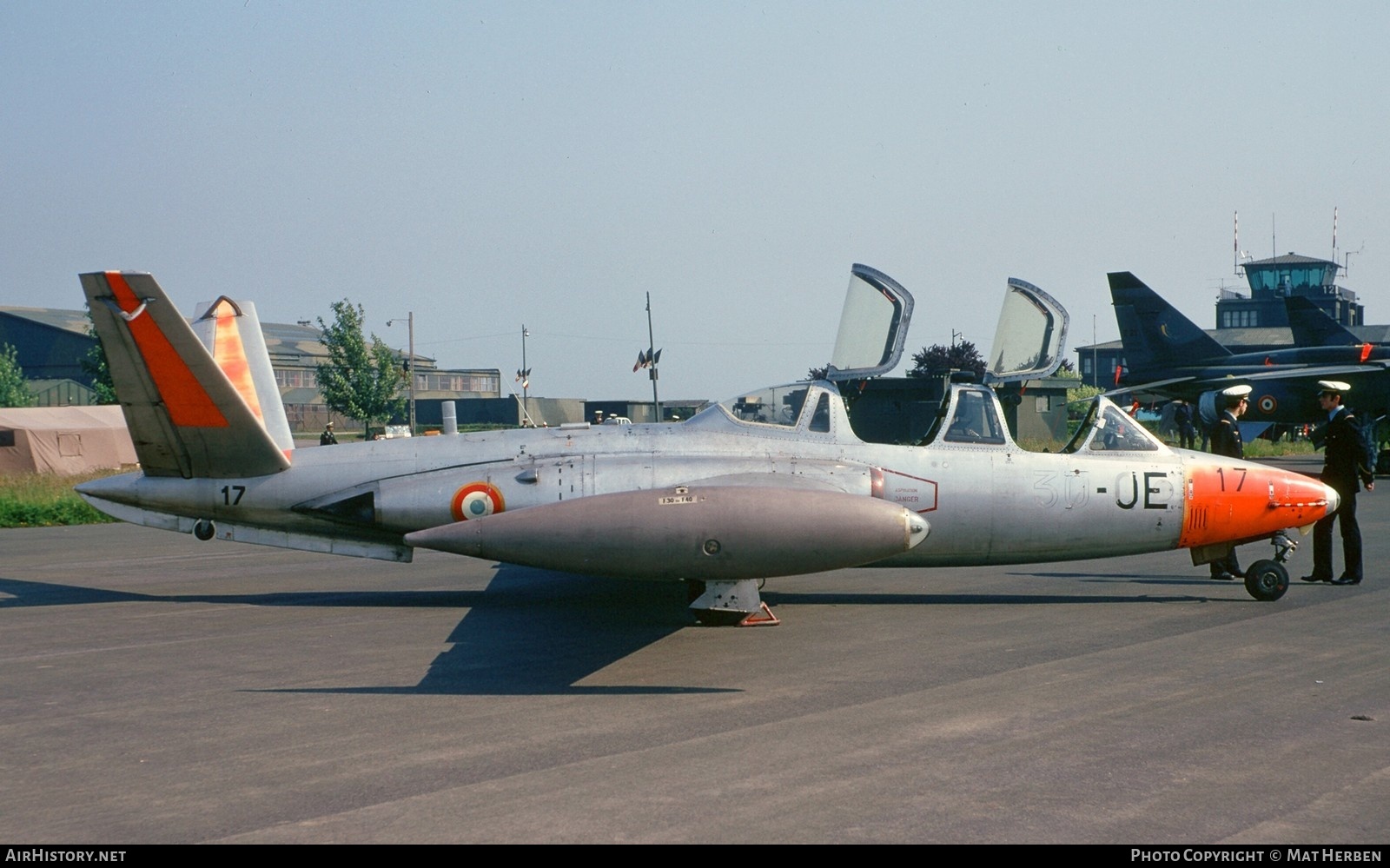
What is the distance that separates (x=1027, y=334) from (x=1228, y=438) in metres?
3.22

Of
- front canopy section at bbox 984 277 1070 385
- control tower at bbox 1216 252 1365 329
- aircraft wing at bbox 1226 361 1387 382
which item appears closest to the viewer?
front canopy section at bbox 984 277 1070 385

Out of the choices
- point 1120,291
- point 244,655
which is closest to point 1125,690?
point 244,655

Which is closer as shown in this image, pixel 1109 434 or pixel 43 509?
pixel 1109 434

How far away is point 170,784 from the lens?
589cm

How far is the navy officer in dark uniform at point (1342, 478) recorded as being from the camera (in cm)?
1312

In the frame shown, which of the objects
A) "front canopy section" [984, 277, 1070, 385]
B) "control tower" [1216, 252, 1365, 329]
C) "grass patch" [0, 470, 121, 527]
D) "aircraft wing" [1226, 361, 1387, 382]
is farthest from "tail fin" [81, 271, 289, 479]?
"control tower" [1216, 252, 1365, 329]

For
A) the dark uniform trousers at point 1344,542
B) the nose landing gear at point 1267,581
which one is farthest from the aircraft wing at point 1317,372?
the nose landing gear at point 1267,581

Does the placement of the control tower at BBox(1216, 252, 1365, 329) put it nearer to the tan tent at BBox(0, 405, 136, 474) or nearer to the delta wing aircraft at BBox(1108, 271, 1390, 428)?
the delta wing aircraft at BBox(1108, 271, 1390, 428)

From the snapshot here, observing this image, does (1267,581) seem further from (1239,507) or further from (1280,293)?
(1280,293)

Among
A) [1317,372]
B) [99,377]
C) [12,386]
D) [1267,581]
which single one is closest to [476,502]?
[1267,581]

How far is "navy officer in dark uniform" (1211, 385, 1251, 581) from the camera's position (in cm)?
1370

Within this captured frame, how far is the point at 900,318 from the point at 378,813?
8.50m

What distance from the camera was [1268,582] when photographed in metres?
11.9

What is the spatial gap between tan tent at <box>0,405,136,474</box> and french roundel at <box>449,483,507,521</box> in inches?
1161
